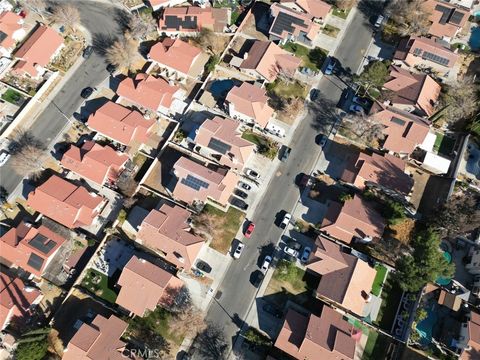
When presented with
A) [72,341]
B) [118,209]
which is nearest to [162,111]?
[118,209]

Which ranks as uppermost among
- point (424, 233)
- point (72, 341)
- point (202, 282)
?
point (424, 233)

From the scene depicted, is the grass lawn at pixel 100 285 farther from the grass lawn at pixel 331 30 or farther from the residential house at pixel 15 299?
the grass lawn at pixel 331 30

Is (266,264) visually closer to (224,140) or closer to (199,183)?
(199,183)

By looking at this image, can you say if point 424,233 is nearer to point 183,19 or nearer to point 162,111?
point 162,111

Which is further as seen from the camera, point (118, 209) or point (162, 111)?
point (162, 111)

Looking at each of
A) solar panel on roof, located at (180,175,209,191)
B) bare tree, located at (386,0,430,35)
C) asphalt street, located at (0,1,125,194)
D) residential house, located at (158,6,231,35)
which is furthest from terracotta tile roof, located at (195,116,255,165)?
bare tree, located at (386,0,430,35)

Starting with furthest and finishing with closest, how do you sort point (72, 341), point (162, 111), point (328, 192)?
point (162, 111)
point (328, 192)
point (72, 341)

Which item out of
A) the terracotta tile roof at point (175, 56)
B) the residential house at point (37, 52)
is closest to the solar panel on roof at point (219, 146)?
the terracotta tile roof at point (175, 56)
